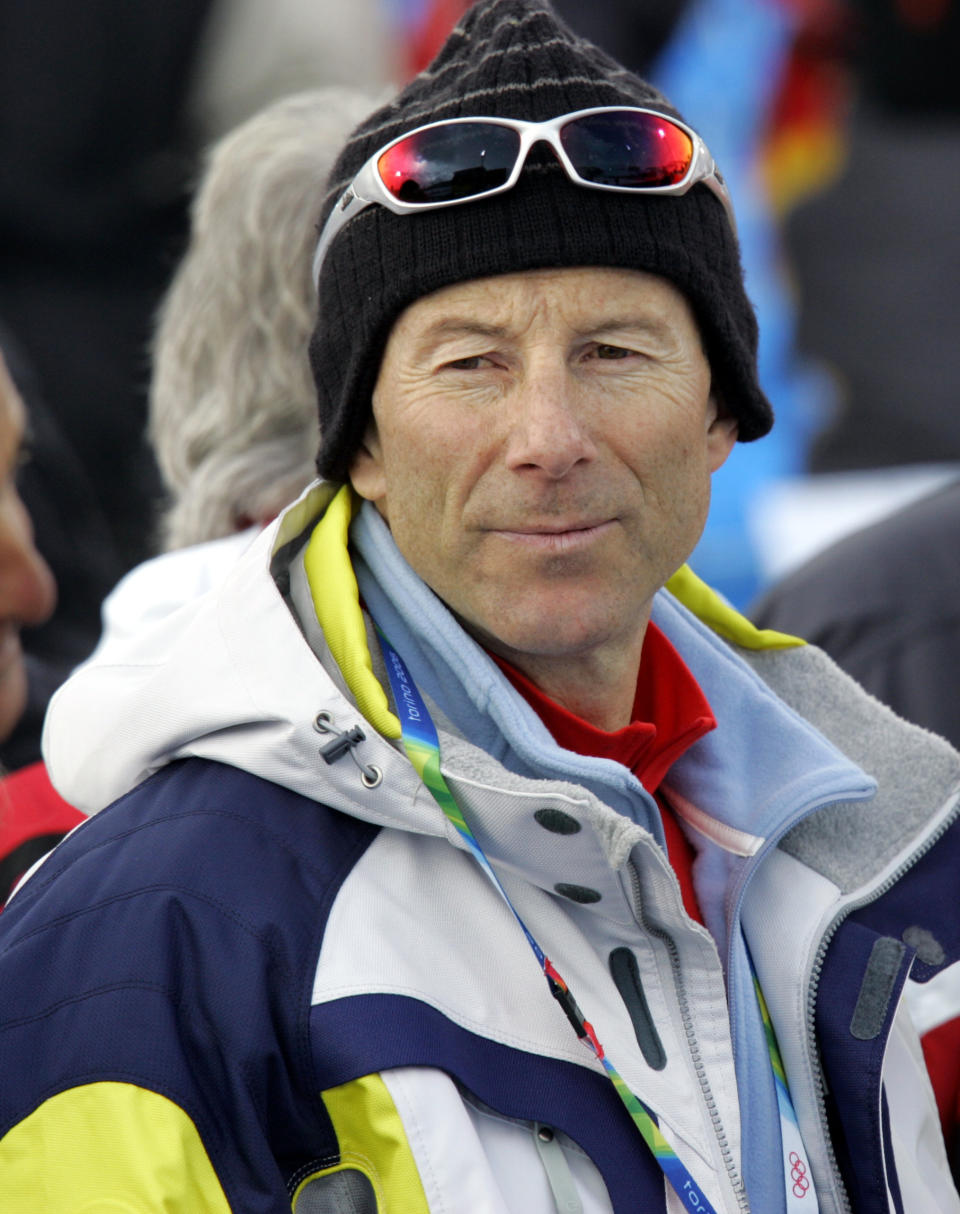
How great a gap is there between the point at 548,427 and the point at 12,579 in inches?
45.7

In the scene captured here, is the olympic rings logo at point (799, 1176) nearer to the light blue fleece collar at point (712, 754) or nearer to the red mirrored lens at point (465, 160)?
the light blue fleece collar at point (712, 754)

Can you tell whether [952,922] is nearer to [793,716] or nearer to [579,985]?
[793,716]

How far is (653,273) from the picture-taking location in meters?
1.75

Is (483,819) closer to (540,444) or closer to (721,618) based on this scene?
(540,444)

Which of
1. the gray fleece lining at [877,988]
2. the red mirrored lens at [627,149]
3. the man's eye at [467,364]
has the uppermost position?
the red mirrored lens at [627,149]

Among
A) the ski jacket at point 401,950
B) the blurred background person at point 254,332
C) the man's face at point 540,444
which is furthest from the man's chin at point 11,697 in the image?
the man's face at point 540,444

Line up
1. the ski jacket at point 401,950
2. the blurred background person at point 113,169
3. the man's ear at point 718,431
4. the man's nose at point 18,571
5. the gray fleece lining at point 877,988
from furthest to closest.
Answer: the blurred background person at point 113,169 → the man's nose at point 18,571 → the man's ear at point 718,431 → the gray fleece lining at point 877,988 → the ski jacket at point 401,950

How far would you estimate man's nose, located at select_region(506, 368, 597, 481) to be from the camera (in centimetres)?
167

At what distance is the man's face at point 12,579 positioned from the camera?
7.98 feet

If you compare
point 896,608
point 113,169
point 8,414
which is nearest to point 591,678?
point 896,608

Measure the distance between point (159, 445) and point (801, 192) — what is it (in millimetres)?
4469

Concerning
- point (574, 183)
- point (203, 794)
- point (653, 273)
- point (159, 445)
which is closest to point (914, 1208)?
point (203, 794)

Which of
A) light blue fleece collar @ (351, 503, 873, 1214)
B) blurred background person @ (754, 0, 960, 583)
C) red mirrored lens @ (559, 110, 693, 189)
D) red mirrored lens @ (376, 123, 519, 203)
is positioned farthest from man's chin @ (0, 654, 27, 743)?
blurred background person @ (754, 0, 960, 583)

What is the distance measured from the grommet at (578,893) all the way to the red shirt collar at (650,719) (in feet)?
0.76
